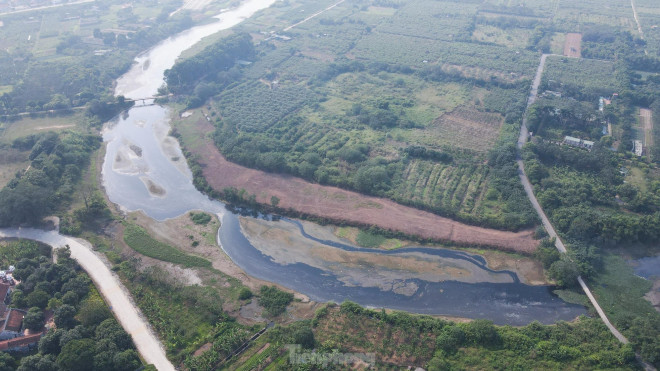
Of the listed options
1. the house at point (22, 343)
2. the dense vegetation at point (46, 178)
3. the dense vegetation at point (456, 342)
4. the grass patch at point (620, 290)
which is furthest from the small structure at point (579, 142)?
the house at point (22, 343)

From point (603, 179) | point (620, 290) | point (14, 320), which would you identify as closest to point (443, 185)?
point (603, 179)

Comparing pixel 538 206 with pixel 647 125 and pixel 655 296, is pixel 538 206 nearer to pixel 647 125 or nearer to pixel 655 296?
pixel 655 296

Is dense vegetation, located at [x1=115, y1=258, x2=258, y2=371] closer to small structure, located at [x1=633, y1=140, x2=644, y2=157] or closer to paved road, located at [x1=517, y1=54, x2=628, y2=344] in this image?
paved road, located at [x1=517, y1=54, x2=628, y2=344]

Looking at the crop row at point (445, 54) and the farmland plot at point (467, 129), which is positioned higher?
the crop row at point (445, 54)

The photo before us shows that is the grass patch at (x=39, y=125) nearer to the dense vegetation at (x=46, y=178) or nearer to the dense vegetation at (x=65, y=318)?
the dense vegetation at (x=46, y=178)

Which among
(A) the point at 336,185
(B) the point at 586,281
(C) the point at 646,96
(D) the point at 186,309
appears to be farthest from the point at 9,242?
(C) the point at 646,96

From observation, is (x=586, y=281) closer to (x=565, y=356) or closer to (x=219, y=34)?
(x=565, y=356)

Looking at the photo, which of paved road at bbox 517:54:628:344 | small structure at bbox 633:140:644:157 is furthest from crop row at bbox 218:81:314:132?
small structure at bbox 633:140:644:157
